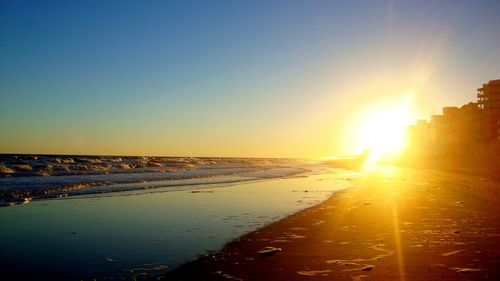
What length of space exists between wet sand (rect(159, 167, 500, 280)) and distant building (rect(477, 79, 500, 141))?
87359 millimetres

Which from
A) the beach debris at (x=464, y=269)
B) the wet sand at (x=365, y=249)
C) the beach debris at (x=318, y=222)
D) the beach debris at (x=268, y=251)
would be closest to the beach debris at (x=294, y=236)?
the wet sand at (x=365, y=249)

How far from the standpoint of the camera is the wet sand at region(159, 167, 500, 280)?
6953 mm

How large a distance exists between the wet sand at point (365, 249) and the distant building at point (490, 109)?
87.4m

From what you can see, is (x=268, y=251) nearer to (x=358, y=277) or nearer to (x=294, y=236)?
(x=294, y=236)

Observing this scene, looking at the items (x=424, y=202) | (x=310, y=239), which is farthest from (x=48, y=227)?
(x=424, y=202)

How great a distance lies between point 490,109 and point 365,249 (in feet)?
335

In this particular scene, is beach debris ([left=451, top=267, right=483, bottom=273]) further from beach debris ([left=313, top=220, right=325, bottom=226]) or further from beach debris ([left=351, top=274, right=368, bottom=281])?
beach debris ([left=313, top=220, right=325, bottom=226])

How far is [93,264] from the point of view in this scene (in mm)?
7699

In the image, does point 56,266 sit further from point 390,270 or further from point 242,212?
point 242,212

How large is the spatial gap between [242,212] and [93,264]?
25.5 feet

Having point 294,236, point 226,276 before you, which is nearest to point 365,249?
point 294,236

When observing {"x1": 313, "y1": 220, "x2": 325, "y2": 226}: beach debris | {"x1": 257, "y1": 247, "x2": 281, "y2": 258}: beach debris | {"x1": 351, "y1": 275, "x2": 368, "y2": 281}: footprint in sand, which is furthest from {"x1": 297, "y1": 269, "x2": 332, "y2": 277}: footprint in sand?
{"x1": 313, "y1": 220, "x2": 325, "y2": 226}: beach debris

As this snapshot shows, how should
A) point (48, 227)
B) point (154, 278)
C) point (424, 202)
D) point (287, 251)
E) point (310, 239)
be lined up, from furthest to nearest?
point (424, 202)
point (48, 227)
point (310, 239)
point (287, 251)
point (154, 278)

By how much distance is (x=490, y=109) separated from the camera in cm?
9525
